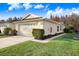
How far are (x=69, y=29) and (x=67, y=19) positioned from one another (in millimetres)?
180

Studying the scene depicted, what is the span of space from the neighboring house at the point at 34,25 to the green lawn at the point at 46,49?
0.20 meters

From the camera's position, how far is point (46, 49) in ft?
15.3

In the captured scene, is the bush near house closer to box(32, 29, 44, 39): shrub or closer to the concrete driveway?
box(32, 29, 44, 39): shrub

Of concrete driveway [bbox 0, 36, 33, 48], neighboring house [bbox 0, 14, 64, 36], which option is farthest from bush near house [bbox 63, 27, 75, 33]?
concrete driveway [bbox 0, 36, 33, 48]

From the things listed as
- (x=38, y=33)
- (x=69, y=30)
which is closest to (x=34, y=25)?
(x=38, y=33)

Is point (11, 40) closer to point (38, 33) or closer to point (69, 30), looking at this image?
point (38, 33)

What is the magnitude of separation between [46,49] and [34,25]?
471 millimetres

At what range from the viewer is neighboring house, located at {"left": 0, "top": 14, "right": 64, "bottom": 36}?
15.5 ft

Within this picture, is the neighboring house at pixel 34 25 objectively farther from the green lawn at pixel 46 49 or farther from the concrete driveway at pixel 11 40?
the green lawn at pixel 46 49

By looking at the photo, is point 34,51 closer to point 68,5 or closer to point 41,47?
point 41,47

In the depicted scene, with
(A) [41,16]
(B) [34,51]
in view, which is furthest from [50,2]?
(B) [34,51]

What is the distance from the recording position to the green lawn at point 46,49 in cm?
465

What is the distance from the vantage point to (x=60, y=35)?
15.6ft

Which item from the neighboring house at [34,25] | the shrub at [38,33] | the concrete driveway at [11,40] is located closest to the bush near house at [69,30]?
the neighboring house at [34,25]
